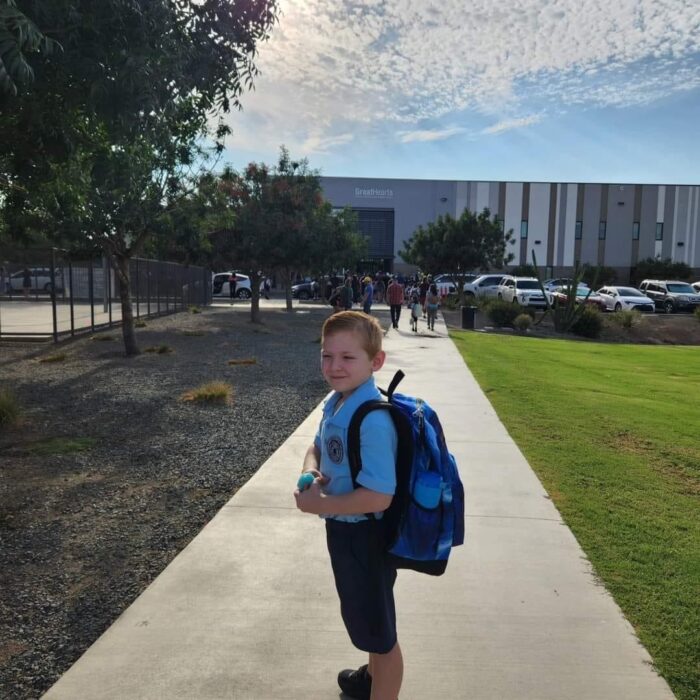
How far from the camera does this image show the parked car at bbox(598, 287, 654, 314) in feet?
103

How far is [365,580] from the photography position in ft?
7.06

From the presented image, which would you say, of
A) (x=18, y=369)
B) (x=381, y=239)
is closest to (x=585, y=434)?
(x=18, y=369)

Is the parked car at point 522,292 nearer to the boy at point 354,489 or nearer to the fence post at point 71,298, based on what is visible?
the fence post at point 71,298

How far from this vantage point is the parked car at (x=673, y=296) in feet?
109

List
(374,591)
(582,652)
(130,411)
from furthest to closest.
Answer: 1. (130,411)
2. (582,652)
3. (374,591)

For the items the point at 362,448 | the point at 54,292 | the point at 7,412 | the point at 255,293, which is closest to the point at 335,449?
the point at 362,448

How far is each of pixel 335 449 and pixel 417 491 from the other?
29cm

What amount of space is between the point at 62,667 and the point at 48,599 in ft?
2.17

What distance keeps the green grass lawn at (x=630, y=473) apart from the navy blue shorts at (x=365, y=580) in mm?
1362

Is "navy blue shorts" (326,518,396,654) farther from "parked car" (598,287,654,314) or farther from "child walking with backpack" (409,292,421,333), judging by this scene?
"parked car" (598,287,654,314)

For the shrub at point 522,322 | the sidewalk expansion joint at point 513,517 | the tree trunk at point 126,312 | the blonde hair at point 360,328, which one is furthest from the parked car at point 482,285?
the blonde hair at point 360,328

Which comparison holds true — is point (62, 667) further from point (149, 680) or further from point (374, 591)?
point (374, 591)

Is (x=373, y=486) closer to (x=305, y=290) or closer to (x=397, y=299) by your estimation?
(x=397, y=299)

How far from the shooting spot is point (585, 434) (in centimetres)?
698
